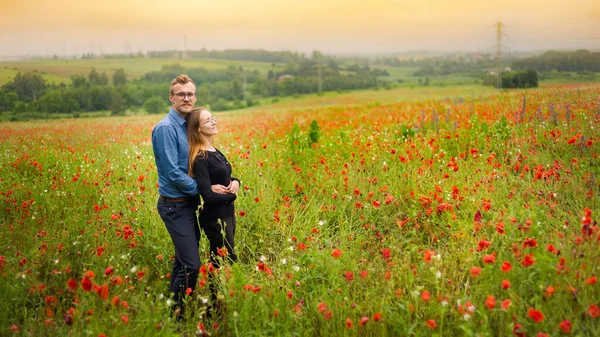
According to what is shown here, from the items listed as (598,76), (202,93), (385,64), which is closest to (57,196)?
(598,76)

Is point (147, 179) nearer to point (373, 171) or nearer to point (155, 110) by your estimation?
point (373, 171)

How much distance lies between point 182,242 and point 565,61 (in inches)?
367

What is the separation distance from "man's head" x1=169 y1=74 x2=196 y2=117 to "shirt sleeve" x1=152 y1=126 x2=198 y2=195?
0.80ft

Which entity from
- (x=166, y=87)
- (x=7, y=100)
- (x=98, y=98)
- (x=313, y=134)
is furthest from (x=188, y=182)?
(x=166, y=87)

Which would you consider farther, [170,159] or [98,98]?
[98,98]

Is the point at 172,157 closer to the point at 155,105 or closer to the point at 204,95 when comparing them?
the point at 155,105

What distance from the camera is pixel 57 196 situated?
5.44m

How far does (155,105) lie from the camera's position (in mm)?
31656

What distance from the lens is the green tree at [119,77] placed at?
26.8 meters

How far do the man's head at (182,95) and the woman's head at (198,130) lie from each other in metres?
0.09

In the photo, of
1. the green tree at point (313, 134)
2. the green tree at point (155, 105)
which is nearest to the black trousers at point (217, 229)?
the green tree at point (313, 134)

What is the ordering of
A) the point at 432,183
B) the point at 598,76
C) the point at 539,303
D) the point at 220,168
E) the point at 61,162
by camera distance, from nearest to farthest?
the point at 539,303 → the point at 220,168 → the point at 432,183 → the point at 61,162 → the point at 598,76

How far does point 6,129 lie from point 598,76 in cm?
A: 1285

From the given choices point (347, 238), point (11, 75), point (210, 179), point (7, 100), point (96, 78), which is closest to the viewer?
point (210, 179)
